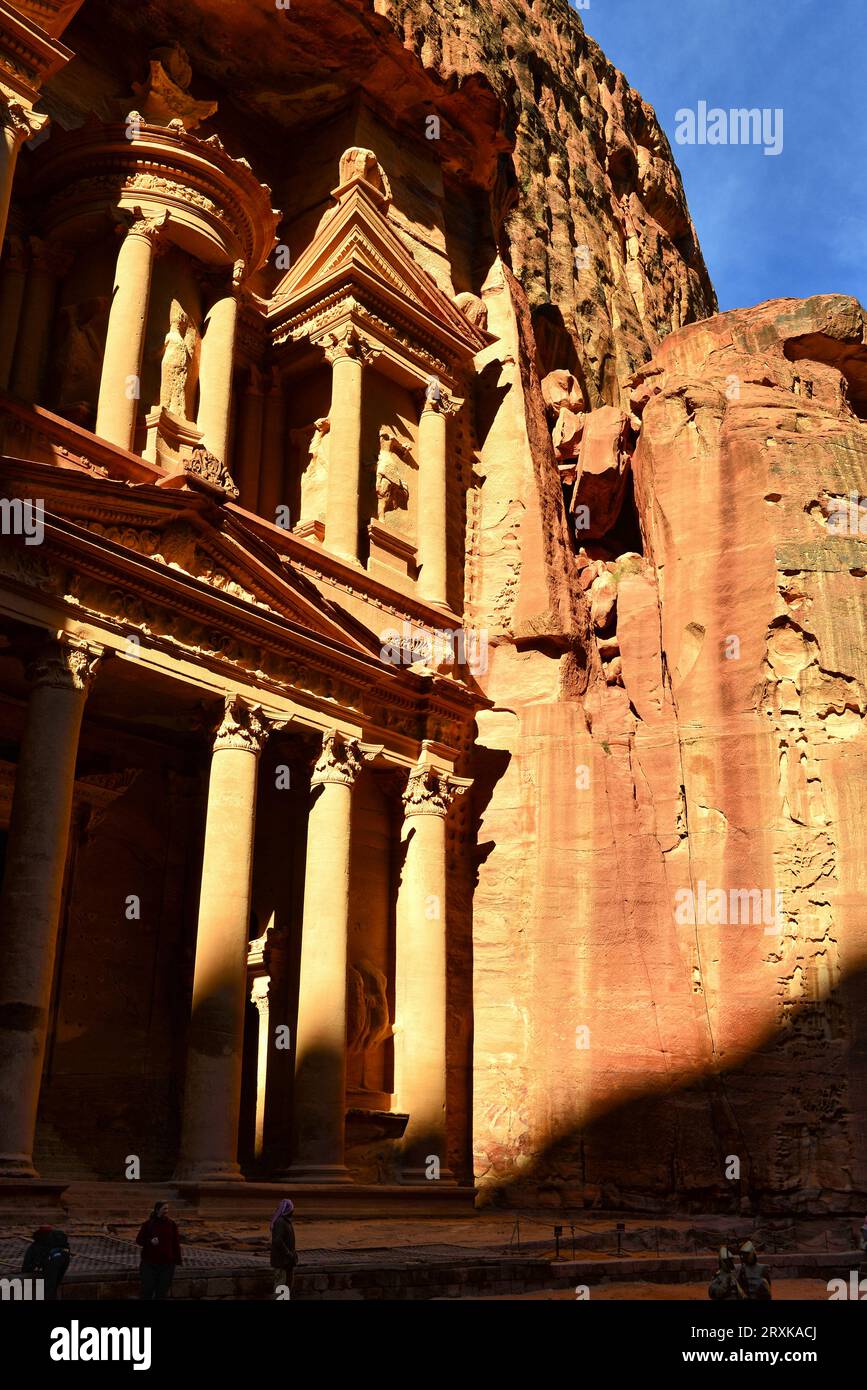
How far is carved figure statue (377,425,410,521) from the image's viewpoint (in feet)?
85.8

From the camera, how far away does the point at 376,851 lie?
22984mm

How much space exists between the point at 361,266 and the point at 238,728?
38.9ft

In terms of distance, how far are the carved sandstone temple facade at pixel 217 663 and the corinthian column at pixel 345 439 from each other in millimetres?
70

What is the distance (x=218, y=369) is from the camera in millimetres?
24688

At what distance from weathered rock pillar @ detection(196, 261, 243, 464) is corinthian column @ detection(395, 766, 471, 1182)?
748 centimetres

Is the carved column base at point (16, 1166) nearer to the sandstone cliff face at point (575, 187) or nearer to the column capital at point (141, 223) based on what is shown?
the column capital at point (141, 223)

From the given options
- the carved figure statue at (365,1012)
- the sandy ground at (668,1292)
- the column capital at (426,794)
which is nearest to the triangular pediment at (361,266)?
the column capital at (426,794)

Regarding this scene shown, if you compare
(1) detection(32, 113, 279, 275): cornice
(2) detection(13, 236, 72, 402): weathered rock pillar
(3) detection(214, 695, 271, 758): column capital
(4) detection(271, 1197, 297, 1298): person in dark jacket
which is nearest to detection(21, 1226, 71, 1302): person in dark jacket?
(4) detection(271, 1197, 297, 1298): person in dark jacket

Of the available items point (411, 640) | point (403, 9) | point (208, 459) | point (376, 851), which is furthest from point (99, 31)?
point (376, 851)

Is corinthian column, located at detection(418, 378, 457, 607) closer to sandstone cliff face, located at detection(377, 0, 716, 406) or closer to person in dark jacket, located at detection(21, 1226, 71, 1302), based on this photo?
sandstone cliff face, located at detection(377, 0, 716, 406)

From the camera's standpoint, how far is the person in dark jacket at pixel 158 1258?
972 centimetres

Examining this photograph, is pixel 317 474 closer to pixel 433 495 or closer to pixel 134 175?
pixel 433 495

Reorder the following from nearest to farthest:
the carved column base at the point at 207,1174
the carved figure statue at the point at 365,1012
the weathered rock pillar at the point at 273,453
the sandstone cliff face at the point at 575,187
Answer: the carved column base at the point at 207,1174, the carved figure statue at the point at 365,1012, the weathered rock pillar at the point at 273,453, the sandstone cliff face at the point at 575,187

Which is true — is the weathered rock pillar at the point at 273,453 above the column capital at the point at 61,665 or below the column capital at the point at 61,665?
above
